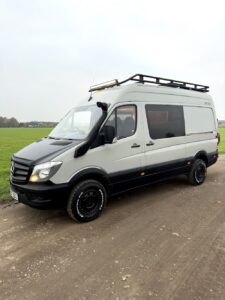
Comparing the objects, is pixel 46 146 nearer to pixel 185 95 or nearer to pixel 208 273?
pixel 208 273

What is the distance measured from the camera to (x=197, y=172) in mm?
7094

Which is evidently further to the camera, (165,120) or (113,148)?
(165,120)

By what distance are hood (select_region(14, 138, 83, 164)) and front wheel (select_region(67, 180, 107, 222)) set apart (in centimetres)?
71

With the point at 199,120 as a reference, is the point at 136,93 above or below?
above

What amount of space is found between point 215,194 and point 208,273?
3.50 metres

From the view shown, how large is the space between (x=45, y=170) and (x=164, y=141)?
3.07 m

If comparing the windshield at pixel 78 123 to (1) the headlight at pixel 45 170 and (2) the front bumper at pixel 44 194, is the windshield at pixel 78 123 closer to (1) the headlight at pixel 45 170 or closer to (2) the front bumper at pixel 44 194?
(1) the headlight at pixel 45 170

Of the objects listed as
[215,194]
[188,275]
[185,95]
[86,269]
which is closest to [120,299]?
[86,269]

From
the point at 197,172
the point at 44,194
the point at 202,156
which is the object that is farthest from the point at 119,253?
the point at 202,156

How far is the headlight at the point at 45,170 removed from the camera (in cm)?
420

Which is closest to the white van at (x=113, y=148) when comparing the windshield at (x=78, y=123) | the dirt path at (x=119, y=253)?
the windshield at (x=78, y=123)

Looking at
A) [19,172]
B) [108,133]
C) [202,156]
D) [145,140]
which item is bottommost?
[202,156]

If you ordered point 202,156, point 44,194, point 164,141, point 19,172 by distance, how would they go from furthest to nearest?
point 202,156, point 164,141, point 19,172, point 44,194

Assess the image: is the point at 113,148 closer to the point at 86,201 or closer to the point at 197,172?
the point at 86,201
